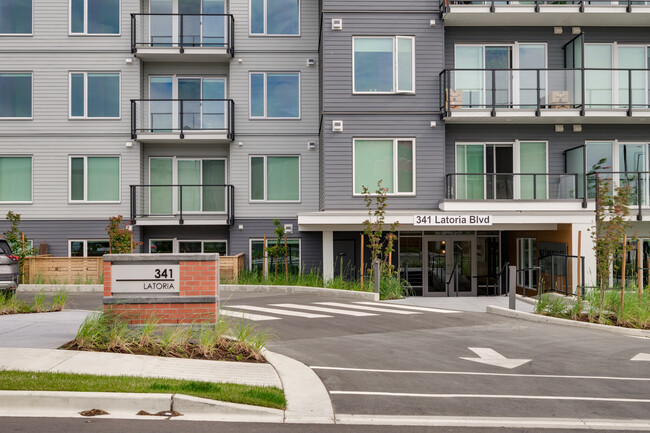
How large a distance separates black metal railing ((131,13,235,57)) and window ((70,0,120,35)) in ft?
3.45

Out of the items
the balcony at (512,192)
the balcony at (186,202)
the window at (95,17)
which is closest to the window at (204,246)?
the balcony at (186,202)

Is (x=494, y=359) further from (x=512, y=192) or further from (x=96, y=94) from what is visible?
(x=96, y=94)

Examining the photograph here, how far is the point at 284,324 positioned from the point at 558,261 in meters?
10.5

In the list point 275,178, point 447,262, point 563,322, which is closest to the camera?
point 563,322

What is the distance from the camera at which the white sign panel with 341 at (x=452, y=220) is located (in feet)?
63.3

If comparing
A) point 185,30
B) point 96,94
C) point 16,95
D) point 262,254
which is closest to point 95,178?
point 96,94

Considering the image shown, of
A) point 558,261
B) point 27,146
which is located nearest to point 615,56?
point 558,261

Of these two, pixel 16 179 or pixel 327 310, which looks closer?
pixel 327 310

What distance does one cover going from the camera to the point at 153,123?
2369cm

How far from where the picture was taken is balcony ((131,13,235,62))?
23531 mm

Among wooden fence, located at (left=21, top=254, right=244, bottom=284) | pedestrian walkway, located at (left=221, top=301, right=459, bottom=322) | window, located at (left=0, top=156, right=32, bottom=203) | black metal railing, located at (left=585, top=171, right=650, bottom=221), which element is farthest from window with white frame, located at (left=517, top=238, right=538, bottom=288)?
window, located at (left=0, top=156, right=32, bottom=203)

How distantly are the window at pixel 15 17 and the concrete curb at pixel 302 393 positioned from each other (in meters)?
20.9

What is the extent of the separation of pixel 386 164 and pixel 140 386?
15170 millimetres

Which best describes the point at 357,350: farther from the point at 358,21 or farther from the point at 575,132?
the point at 575,132
